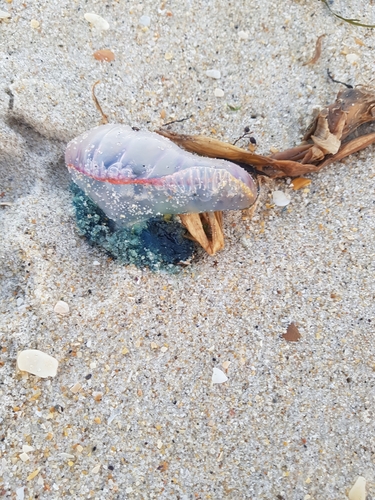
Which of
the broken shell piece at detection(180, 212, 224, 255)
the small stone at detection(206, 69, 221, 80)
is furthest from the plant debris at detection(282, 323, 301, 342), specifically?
the small stone at detection(206, 69, 221, 80)

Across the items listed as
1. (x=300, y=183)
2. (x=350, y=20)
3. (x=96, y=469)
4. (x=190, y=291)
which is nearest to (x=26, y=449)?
(x=96, y=469)

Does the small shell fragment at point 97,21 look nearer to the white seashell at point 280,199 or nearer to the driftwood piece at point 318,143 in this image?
the driftwood piece at point 318,143

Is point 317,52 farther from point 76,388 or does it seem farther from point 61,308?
point 76,388

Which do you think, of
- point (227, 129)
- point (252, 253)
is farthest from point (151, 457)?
point (227, 129)

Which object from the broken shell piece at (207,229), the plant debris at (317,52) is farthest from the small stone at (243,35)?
the broken shell piece at (207,229)

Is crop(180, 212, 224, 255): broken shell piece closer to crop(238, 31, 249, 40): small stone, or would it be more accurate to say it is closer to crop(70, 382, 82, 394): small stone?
crop(70, 382, 82, 394): small stone
